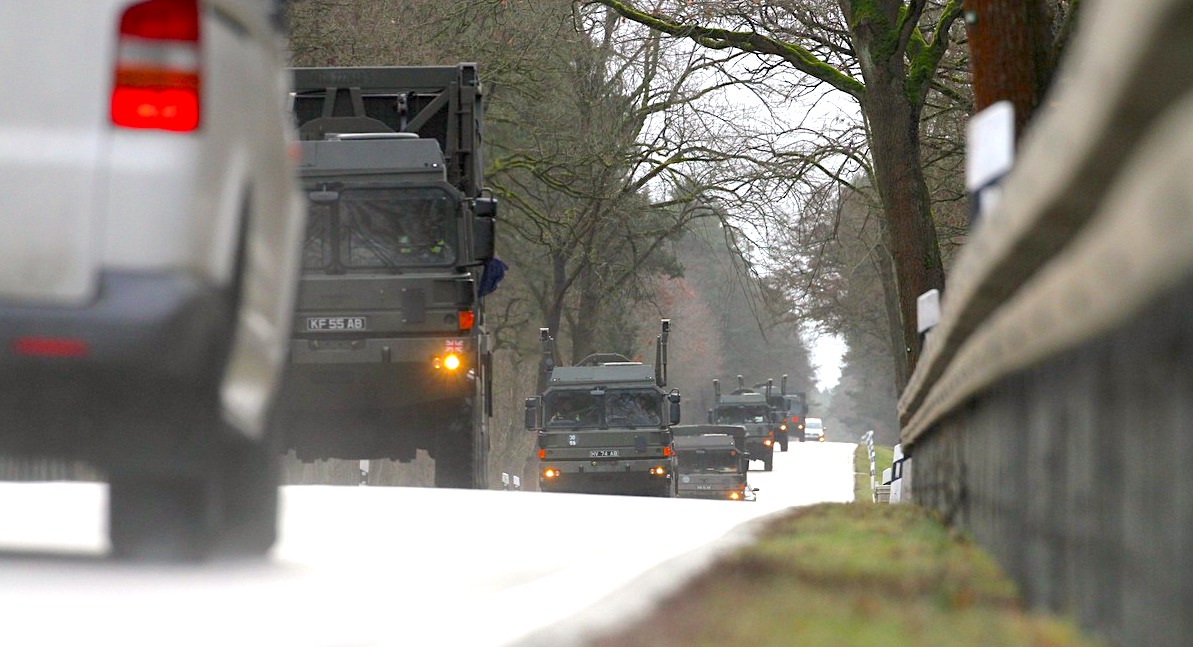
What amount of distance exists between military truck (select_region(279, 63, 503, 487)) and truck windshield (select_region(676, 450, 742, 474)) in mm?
32972

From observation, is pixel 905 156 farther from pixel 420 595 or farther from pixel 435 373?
pixel 420 595

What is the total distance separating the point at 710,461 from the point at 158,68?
4662 cm

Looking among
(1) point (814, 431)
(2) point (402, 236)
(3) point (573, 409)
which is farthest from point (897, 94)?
(1) point (814, 431)

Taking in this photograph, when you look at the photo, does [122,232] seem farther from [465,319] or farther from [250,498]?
[465,319]

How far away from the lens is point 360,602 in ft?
18.9

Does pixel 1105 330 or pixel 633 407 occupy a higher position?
pixel 633 407

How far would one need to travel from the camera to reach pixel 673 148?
121 ft

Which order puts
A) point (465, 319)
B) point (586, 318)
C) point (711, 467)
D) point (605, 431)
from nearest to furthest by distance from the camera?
point (465, 319)
point (605, 431)
point (586, 318)
point (711, 467)

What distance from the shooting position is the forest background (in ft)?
81.1

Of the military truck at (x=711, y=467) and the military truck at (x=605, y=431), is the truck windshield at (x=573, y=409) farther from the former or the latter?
the military truck at (x=711, y=467)

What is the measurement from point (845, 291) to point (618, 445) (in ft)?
57.9

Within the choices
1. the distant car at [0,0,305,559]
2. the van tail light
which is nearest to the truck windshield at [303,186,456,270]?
the distant car at [0,0,305,559]

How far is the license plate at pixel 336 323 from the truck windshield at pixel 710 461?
34092 millimetres

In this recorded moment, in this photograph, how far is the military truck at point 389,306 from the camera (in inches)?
688
